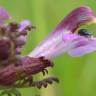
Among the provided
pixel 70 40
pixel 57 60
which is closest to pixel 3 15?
Result: pixel 70 40

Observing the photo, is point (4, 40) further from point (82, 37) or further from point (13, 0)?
point (13, 0)

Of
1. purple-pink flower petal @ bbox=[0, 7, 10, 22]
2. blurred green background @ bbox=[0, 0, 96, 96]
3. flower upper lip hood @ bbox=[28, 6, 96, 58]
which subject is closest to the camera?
purple-pink flower petal @ bbox=[0, 7, 10, 22]

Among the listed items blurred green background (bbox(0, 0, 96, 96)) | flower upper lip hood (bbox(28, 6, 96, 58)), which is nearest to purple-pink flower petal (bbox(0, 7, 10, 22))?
flower upper lip hood (bbox(28, 6, 96, 58))

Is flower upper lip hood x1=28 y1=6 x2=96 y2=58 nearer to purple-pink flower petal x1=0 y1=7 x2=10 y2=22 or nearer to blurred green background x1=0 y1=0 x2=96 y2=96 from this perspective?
purple-pink flower petal x1=0 y1=7 x2=10 y2=22

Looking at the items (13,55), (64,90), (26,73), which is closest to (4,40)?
(13,55)

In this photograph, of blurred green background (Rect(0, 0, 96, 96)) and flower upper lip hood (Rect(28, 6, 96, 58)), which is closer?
flower upper lip hood (Rect(28, 6, 96, 58))

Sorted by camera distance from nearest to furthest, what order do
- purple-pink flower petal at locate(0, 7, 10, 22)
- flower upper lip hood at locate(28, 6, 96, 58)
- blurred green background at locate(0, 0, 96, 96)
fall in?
purple-pink flower petal at locate(0, 7, 10, 22)
flower upper lip hood at locate(28, 6, 96, 58)
blurred green background at locate(0, 0, 96, 96)

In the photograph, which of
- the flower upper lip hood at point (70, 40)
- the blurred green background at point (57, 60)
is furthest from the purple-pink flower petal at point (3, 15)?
the blurred green background at point (57, 60)
